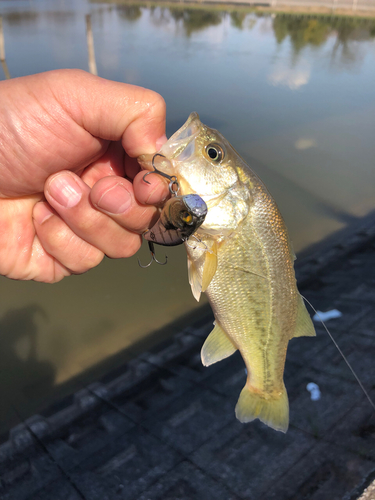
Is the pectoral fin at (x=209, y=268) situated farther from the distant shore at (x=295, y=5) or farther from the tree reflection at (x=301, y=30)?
the distant shore at (x=295, y=5)

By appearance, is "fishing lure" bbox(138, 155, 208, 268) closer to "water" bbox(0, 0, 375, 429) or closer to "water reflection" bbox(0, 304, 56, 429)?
"water" bbox(0, 0, 375, 429)

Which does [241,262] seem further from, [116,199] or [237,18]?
[237,18]

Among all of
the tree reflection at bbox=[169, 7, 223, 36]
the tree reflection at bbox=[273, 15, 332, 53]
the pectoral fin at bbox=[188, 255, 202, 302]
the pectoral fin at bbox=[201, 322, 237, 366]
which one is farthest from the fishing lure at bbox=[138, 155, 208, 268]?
the tree reflection at bbox=[169, 7, 223, 36]

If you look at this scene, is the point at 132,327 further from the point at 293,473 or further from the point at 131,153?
the point at 131,153

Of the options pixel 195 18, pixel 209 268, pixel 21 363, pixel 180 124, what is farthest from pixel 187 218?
pixel 195 18

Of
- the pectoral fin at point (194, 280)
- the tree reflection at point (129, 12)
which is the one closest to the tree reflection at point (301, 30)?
the tree reflection at point (129, 12)

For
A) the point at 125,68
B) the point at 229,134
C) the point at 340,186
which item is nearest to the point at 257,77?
the point at 125,68

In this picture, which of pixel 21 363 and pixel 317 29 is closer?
pixel 21 363
